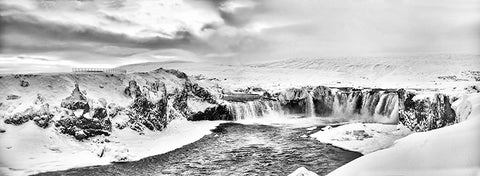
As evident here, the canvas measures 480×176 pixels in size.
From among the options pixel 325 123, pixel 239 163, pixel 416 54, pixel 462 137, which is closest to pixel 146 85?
pixel 239 163

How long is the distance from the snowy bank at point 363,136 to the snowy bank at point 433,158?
1295 centimetres

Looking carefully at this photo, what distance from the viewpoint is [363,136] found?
20656 mm

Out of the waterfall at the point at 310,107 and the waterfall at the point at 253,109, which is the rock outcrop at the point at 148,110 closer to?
the waterfall at the point at 253,109

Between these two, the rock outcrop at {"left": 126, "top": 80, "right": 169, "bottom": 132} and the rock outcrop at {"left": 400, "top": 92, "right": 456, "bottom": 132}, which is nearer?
the rock outcrop at {"left": 400, "top": 92, "right": 456, "bottom": 132}

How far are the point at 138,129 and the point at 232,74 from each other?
80894 millimetres

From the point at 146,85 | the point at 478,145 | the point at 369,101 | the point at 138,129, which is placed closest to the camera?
the point at 478,145

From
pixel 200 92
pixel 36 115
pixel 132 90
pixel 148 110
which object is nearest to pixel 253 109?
pixel 200 92

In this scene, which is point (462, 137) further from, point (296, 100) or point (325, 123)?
point (296, 100)

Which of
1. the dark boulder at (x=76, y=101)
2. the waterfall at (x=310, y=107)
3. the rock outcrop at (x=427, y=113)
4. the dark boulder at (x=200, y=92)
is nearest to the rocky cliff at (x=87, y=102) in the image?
the dark boulder at (x=76, y=101)

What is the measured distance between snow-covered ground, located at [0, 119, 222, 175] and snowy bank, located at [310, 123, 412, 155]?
352 inches

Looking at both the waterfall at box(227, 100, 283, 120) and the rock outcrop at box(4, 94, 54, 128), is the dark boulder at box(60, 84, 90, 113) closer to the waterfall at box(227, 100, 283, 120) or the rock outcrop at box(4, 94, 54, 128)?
the rock outcrop at box(4, 94, 54, 128)

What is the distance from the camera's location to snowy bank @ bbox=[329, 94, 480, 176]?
4.84m

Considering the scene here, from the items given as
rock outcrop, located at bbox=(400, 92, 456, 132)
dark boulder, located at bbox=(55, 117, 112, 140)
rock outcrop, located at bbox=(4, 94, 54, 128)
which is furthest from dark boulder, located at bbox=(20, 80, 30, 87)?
rock outcrop, located at bbox=(400, 92, 456, 132)

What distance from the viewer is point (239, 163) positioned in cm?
1605
